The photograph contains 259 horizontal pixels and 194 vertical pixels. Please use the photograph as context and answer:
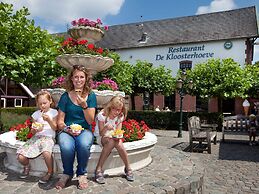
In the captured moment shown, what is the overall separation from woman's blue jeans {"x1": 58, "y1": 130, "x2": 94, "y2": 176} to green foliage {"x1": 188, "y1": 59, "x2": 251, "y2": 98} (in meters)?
14.7

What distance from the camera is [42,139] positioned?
3.90 meters

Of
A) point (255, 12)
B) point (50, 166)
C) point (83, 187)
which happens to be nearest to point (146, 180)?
Result: point (83, 187)

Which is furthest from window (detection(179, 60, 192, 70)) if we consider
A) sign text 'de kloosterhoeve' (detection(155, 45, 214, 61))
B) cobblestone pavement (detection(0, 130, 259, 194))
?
cobblestone pavement (detection(0, 130, 259, 194))

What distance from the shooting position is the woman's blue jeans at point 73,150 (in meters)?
3.59

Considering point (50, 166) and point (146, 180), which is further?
point (146, 180)

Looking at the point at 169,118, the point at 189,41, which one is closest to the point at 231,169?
the point at 169,118

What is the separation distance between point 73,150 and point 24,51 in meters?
7.69

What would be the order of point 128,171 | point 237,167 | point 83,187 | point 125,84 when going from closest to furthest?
1. point 83,187
2. point 128,171
3. point 237,167
4. point 125,84

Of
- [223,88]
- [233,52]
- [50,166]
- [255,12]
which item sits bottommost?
[50,166]

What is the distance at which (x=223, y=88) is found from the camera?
16.9 metres

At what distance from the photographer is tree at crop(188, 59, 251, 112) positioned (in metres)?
16.9

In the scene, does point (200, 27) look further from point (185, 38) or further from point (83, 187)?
point (83, 187)

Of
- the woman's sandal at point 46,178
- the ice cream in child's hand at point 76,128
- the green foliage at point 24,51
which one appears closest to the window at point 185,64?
the green foliage at point 24,51

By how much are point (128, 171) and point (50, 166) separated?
1156 millimetres
